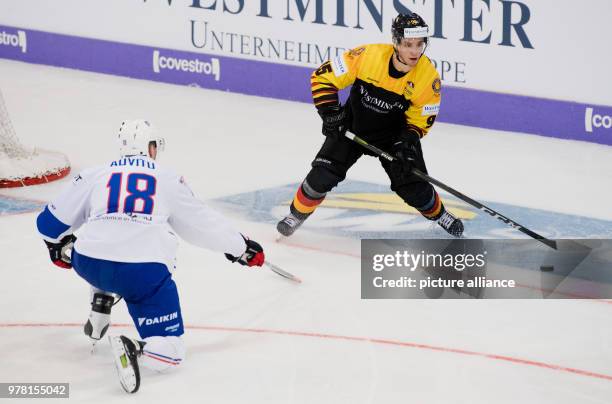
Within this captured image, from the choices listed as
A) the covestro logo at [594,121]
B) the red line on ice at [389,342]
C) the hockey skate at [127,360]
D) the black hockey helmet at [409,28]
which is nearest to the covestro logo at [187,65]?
the covestro logo at [594,121]

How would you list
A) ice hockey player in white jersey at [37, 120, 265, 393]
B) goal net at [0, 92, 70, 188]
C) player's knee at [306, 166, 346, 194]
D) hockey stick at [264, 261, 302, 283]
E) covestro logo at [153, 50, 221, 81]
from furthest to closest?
covestro logo at [153, 50, 221, 81] → goal net at [0, 92, 70, 188] → player's knee at [306, 166, 346, 194] → hockey stick at [264, 261, 302, 283] → ice hockey player in white jersey at [37, 120, 265, 393]

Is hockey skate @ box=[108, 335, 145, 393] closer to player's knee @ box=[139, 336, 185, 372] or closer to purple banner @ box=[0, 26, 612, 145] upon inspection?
player's knee @ box=[139, 336, 185, 372]

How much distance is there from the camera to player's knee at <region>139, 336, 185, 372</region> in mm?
4430

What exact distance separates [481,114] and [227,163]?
85.6 inches

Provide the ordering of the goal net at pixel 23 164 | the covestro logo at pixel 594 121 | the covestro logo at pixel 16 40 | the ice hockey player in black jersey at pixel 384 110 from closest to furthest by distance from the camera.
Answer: the ice hockey player in black jersey at pixel 384 110 → the goal net at pixel 23 164 → the covestro logo at pixel 594 121 → the covestro logo at pixel 16 40

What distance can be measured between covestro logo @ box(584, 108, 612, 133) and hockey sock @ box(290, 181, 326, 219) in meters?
3.12

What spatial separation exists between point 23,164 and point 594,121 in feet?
13.3

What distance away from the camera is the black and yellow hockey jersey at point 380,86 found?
19.4 ft

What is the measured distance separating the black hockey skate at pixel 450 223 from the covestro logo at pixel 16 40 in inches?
243

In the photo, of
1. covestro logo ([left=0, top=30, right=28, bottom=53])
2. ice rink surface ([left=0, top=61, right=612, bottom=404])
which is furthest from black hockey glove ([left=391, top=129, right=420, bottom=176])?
covestro logo ([left=0, top=30, right=28, bottom=53])

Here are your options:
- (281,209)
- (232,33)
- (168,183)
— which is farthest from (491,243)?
A: (232,33)

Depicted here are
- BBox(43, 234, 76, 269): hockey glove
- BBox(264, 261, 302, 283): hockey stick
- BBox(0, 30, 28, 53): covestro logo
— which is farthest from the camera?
BBox(0, 30, 28, 53): covestro logo

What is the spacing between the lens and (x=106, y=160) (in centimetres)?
820

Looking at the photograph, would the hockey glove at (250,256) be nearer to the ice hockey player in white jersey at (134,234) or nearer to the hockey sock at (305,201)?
the ice hockey player in white jersey at (134,234)
